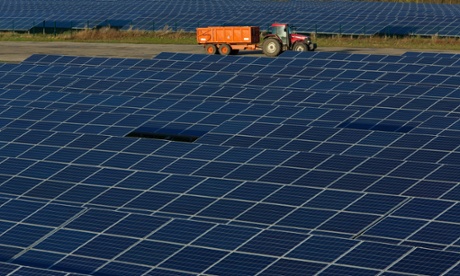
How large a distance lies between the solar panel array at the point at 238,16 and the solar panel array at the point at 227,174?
35894 mm

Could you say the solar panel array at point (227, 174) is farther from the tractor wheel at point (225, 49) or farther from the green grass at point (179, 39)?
the green grass at point (179, 39)

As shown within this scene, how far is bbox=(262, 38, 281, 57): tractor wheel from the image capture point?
69.8 meters

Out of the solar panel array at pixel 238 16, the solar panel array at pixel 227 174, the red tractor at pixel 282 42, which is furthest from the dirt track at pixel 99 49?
the solar panel array at pixel 227 174

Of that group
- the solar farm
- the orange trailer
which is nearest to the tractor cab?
the orange trailer

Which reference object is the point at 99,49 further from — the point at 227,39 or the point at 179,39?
the point at 227,39

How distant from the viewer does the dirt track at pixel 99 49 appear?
2881 inches

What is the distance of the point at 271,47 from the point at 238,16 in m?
A: 23.8

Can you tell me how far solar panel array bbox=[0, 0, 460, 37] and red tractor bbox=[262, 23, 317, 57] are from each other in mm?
13214

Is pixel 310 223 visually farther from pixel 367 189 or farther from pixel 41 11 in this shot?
pixel 41 11

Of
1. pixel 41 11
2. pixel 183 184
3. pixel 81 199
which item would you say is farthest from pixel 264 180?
pixel 41 11

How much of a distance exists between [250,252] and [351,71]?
1200 inches

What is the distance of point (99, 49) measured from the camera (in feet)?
253

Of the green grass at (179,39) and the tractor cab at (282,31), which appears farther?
the green grass at (179,39)

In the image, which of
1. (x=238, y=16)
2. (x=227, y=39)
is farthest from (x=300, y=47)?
(x=238, y=16)
